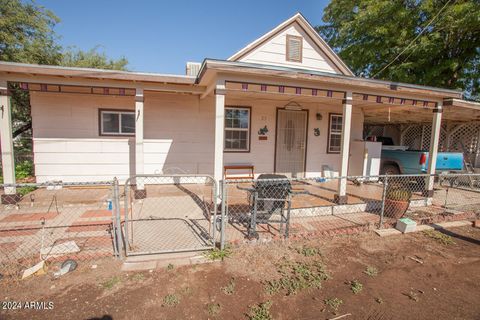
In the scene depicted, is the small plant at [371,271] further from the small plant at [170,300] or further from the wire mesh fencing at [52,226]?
the wire mesh fencing at [52,226]

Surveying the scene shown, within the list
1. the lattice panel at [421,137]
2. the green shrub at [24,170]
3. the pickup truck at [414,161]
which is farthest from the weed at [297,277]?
the lattice panel at [421,137]

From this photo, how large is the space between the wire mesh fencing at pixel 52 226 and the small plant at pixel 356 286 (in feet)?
10.8

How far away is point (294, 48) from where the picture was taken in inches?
319

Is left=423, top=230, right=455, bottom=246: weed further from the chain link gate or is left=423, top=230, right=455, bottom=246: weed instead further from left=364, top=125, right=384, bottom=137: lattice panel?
left=364, top=125, right=384, bottom=137: lattice panel

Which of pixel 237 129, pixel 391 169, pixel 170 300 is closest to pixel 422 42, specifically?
pixel 391 169

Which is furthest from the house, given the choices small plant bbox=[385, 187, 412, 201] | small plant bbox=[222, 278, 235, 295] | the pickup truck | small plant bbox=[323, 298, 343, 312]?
small plant bbox=[323, 298, 343, 312]

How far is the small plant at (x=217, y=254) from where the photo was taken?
3.39 metres

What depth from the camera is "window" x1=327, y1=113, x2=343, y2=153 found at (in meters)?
8.53

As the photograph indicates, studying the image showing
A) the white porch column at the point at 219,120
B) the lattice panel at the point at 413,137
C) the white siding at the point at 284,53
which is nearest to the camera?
the white porch column at the point at 219,120

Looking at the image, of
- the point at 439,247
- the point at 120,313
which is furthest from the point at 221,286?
the point at 439,247

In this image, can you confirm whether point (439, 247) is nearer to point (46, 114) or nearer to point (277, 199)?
point (277, 199)

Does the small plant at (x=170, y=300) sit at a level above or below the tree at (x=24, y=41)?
below

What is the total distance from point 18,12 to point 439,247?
59.4 ft

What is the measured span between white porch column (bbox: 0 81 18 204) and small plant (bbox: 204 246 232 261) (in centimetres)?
501
